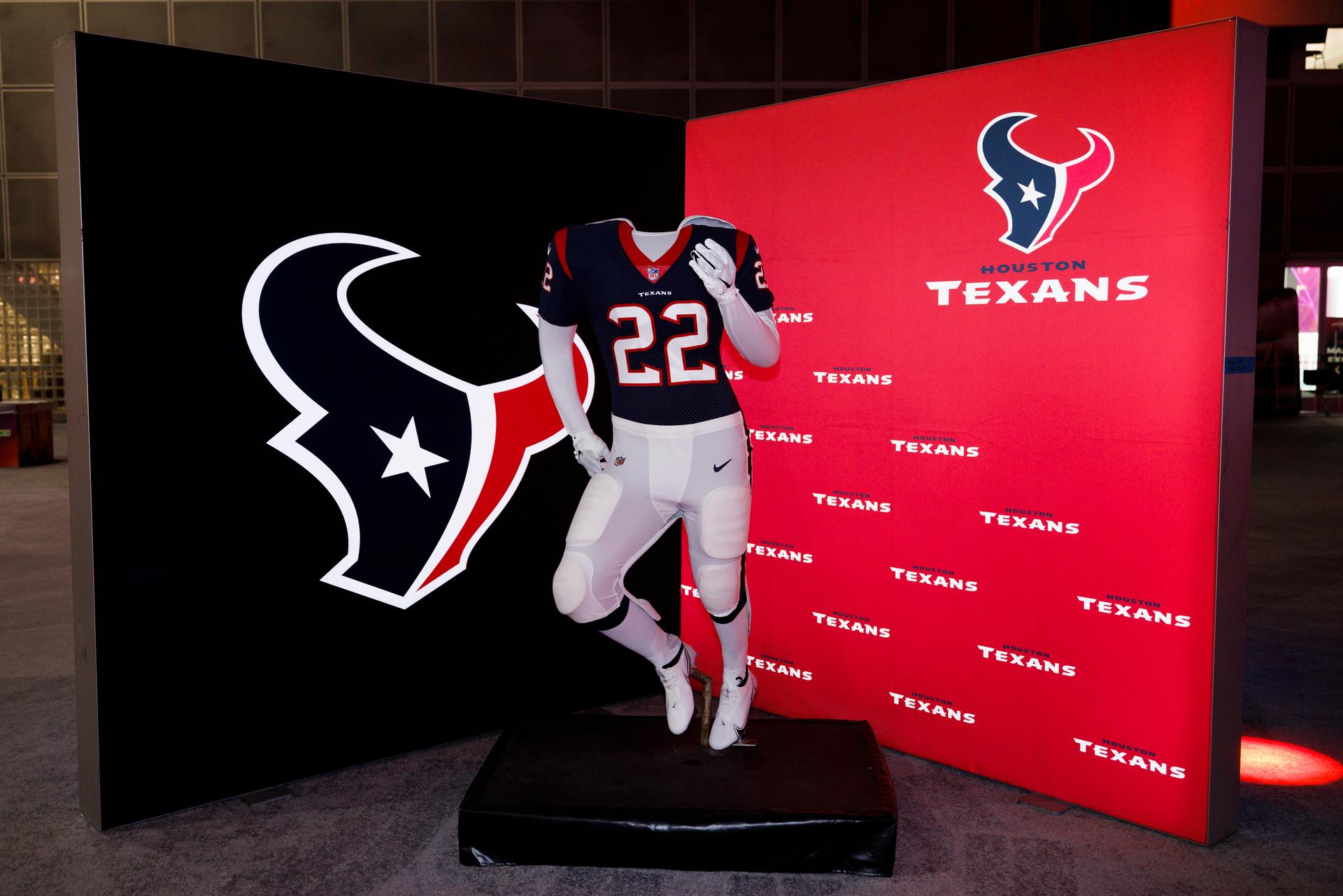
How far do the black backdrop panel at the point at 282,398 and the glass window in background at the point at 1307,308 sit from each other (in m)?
14.6

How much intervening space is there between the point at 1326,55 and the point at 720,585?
51.5ft

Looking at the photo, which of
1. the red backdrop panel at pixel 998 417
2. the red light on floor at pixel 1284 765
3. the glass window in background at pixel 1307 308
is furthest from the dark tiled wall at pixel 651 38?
the red light on floor at pixel 1284 765

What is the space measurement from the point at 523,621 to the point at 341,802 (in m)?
0.94

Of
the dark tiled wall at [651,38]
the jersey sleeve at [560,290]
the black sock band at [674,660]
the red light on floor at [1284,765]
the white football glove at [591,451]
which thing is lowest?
the red light on floor at [1284,765]

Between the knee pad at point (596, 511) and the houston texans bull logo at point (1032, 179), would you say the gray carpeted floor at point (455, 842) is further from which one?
the houston texans bull logo at point (1032, 179)

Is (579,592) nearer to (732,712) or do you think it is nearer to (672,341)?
(732,712)

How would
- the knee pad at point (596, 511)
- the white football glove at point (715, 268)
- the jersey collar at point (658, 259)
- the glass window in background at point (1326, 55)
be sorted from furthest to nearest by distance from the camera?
the glass window in background at point (1326, 55), the knee pad at point (596, 511), the jersey collar at point (658, 259), the white football glove at point (715, 268)

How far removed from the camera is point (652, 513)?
3275mm

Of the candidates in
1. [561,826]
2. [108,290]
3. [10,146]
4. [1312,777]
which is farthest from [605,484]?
[10,146]

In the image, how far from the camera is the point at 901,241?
3646 millimetres

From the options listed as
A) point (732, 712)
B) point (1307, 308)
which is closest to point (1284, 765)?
point (732, 712)

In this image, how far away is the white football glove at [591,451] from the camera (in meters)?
3.28

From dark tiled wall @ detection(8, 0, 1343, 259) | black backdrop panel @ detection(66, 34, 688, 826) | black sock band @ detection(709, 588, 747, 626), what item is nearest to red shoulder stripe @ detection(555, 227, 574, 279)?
black backdrop panel @ detection(66, 34, 688, 826)

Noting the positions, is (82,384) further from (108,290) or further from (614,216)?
(614,216)
